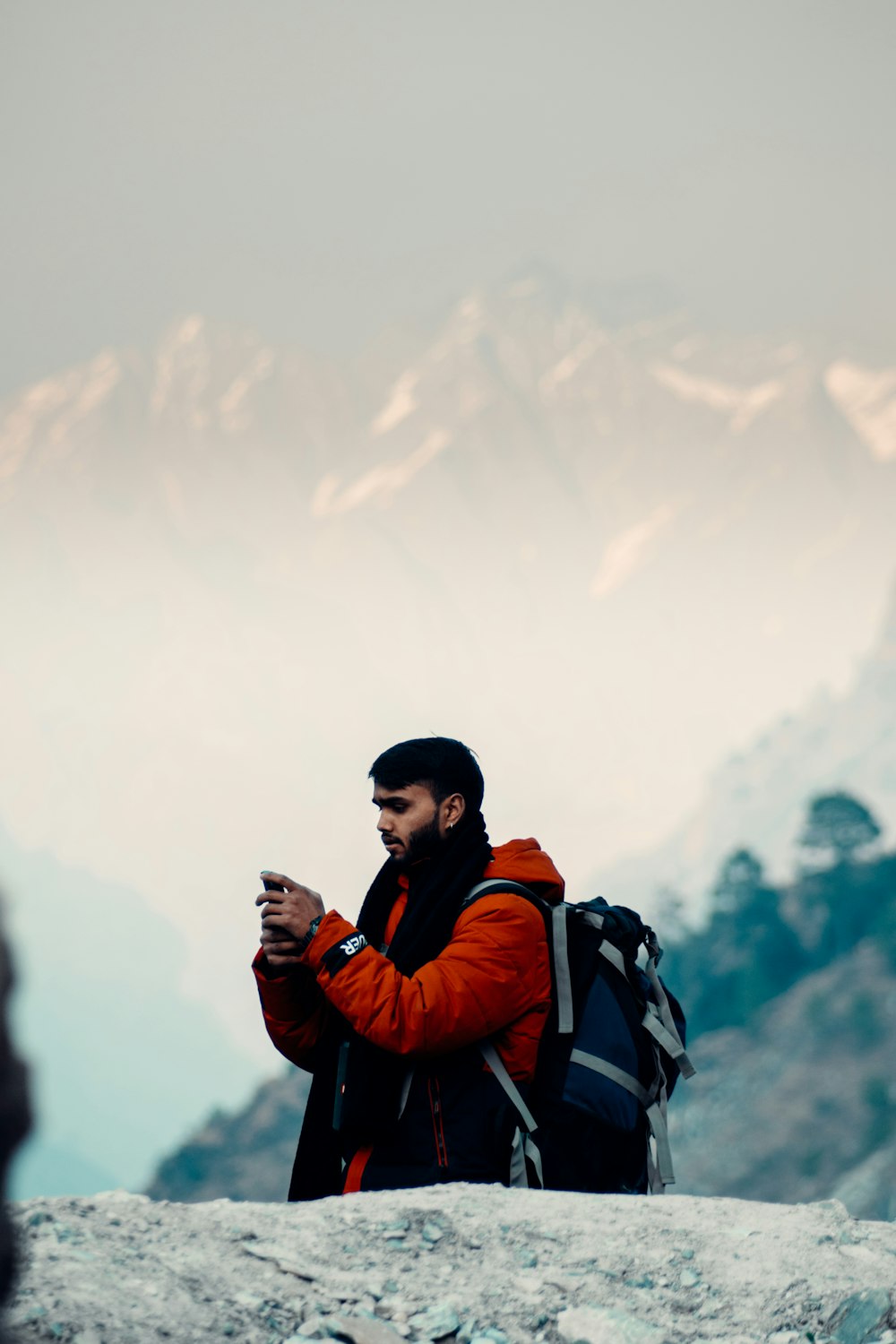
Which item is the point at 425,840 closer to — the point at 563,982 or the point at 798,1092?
the point at 563,982

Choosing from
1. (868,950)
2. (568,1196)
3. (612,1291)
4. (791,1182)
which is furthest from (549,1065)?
(868,950)

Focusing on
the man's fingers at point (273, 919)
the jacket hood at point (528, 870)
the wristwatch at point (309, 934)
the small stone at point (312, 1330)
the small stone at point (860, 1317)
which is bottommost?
the small stone at point (312, 1330)

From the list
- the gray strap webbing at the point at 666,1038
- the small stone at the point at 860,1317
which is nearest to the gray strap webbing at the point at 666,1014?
the gray strap webbing at the point at 666,1038

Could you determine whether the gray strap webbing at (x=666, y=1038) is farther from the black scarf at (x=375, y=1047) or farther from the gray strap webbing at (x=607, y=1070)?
the black scarf at (x=375, y=1047)

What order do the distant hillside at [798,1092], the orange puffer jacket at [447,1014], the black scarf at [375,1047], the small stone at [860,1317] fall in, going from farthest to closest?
the distant hillside at [798,1092] < the black scarf at [375,1047] < the orange puffer jacket at [447,1014] < the small stone at [860,1317]

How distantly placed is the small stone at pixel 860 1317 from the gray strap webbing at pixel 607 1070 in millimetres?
891

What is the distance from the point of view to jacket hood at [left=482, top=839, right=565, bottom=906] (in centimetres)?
516

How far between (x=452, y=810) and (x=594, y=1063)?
904 millimetres

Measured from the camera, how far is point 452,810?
5188 mm

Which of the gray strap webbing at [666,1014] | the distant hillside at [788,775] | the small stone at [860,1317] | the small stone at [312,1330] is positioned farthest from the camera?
the distant hillside at [788,775]

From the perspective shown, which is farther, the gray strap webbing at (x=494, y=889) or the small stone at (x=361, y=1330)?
the gray strap webbing at (x=494, y=889)

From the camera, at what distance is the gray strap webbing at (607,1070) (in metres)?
5.04

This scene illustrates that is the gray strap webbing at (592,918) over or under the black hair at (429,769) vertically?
under

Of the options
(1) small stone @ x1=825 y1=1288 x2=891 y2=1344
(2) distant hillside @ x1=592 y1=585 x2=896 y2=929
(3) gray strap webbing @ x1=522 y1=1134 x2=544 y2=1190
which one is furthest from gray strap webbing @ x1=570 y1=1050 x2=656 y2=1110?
(2) distant hillside @ x1=592 y1=585 x2=896 y2=929
